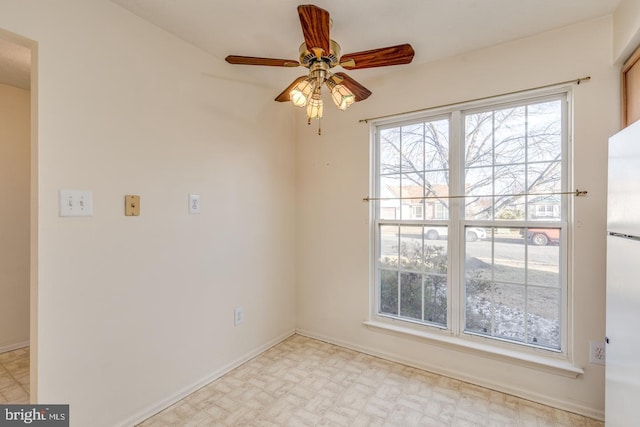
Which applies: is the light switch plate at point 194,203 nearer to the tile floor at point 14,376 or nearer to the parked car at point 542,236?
the tile floor at point 14,376

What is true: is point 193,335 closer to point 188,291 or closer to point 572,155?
point 188,291

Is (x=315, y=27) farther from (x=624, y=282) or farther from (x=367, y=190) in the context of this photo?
(x=624, y=282)

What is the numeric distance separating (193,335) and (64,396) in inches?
27.3

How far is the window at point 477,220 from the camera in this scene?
190 centimetres

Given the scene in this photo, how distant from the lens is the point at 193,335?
2004 millimetres

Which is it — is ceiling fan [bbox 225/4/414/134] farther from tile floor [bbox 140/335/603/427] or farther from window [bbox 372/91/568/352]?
tile floor [bbox 140/335/603/427]

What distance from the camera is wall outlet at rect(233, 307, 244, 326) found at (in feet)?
7.55

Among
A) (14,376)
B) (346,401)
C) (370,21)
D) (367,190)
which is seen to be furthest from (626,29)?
(14,376)

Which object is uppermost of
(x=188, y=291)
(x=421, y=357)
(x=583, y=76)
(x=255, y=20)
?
(x=255, y=20)

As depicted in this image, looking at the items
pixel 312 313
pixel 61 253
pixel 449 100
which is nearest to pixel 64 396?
pixel 61 253

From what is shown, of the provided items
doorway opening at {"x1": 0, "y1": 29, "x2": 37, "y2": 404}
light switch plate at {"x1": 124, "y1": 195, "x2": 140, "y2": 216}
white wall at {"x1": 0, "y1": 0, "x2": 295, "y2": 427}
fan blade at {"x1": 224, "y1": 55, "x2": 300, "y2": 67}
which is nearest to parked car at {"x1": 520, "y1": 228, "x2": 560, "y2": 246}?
fan blade at {"x1": 224, "y1": 55, "x2": 300, "y2": 67}

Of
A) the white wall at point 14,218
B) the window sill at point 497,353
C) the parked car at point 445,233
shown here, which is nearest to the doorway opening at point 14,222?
the white wall at point 14,218

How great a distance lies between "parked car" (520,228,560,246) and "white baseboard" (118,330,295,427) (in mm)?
2188

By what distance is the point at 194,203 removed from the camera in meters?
2.00
